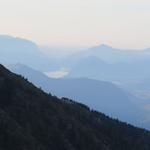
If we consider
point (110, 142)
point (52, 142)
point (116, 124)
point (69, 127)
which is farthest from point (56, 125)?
point (116, 124)

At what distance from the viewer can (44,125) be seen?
74.1 metres

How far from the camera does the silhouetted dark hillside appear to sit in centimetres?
6353

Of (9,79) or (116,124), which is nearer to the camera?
(9,79)

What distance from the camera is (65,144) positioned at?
72.1 metres

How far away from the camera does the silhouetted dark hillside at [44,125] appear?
63531mm

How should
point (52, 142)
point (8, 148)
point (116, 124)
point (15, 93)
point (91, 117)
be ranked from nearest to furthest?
point (8, 148) < point (52, 142) < point (15, 93) < point (91, 117) < point (116, 124)

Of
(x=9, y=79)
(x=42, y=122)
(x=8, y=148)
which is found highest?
(x=9, y=79)

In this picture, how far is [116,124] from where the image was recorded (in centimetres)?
11094

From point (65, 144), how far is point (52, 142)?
2685mm

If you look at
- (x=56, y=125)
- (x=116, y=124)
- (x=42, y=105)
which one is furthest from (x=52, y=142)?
(x=116, y=124)

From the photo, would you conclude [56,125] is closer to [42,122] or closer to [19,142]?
[42,122]

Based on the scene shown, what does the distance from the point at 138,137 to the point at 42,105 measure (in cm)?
3398

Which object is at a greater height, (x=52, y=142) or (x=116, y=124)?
(x=116, y=124)

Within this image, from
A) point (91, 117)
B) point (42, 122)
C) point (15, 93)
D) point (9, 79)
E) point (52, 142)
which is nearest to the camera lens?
point (52, 142)
